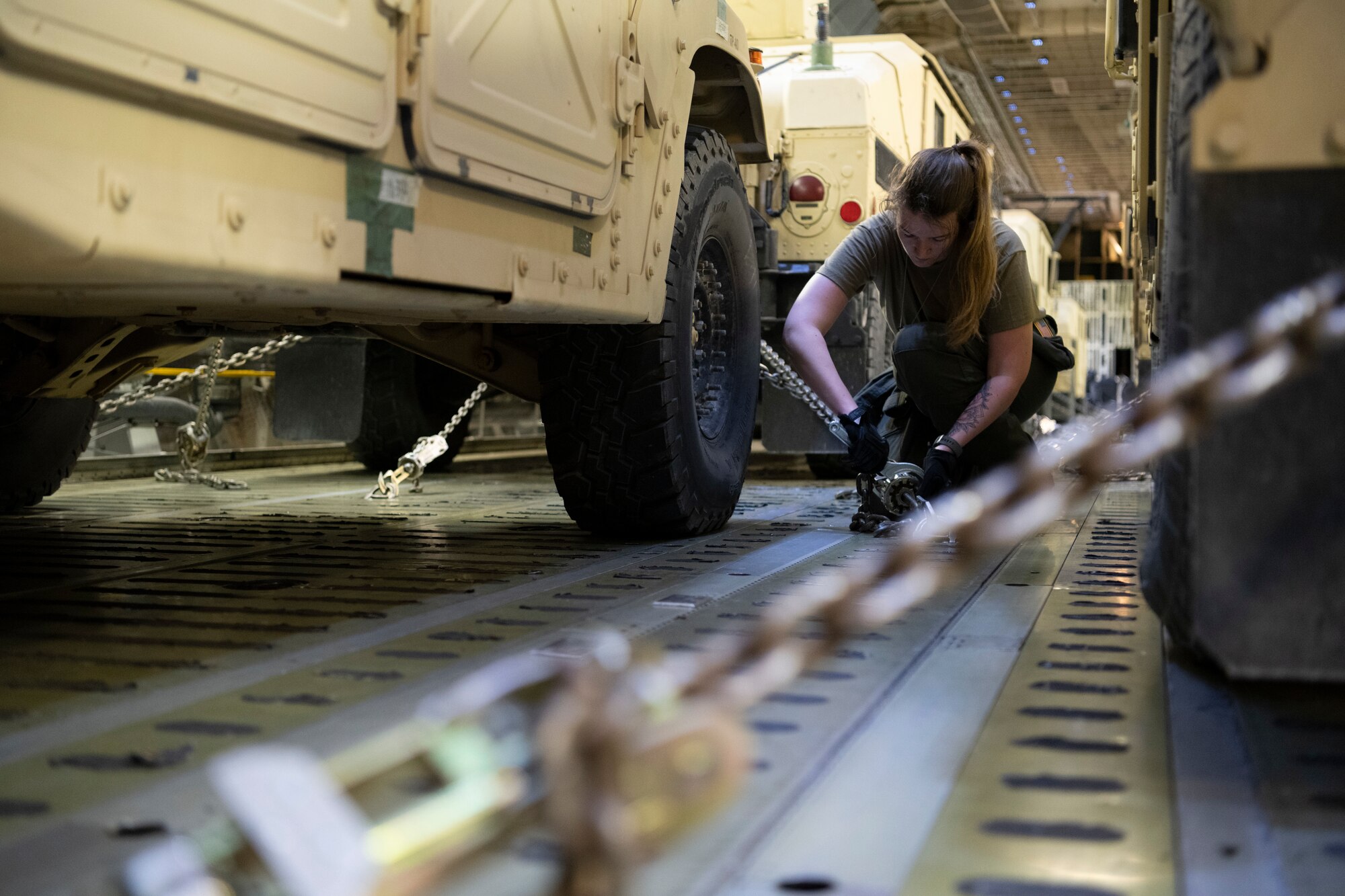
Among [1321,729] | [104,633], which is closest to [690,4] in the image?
[104,633]

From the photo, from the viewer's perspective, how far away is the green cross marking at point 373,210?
6.79 ft

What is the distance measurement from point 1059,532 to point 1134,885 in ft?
9.21

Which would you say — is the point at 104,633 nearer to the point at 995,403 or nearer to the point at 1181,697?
the point at 1181,697

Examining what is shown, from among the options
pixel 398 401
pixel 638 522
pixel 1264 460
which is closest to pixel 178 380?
pixel 398 401

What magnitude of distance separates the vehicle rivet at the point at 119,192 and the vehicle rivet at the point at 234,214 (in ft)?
0.54

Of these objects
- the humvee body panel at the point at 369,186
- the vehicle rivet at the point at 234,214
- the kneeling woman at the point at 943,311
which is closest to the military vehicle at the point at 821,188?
the kneeling woman at the point at 943,311

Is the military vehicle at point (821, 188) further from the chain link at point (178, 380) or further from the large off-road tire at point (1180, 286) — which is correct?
the large off-road tire at point (1180, 286)

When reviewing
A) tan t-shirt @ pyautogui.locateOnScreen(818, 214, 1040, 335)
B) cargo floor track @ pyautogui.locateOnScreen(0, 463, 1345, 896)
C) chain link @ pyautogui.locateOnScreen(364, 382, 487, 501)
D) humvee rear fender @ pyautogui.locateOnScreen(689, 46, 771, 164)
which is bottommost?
cargo floor track @ pyautogui.locateOnScreen(0, 463, 1345, 896)

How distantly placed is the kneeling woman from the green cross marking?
175 cm

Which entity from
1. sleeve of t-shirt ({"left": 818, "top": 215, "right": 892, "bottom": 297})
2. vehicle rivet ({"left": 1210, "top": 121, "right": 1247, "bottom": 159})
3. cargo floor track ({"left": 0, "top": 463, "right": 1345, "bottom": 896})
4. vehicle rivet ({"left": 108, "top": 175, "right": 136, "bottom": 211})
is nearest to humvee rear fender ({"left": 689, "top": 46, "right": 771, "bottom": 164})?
sleeve of t-shirt ({"left": 818, "top": 215, "right": 892, "bottom": 297})

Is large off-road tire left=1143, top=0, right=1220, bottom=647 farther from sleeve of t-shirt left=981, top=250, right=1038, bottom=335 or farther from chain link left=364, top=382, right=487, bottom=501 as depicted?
chain link left=364, top=382, right=487, bottom=501

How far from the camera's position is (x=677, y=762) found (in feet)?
2.57

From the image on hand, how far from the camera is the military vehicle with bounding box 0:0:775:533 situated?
5.43ft

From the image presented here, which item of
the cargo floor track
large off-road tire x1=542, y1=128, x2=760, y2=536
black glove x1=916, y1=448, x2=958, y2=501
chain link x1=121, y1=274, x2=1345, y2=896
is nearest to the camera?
chain link x1=121, y1=274, x2=1345, y2=896
